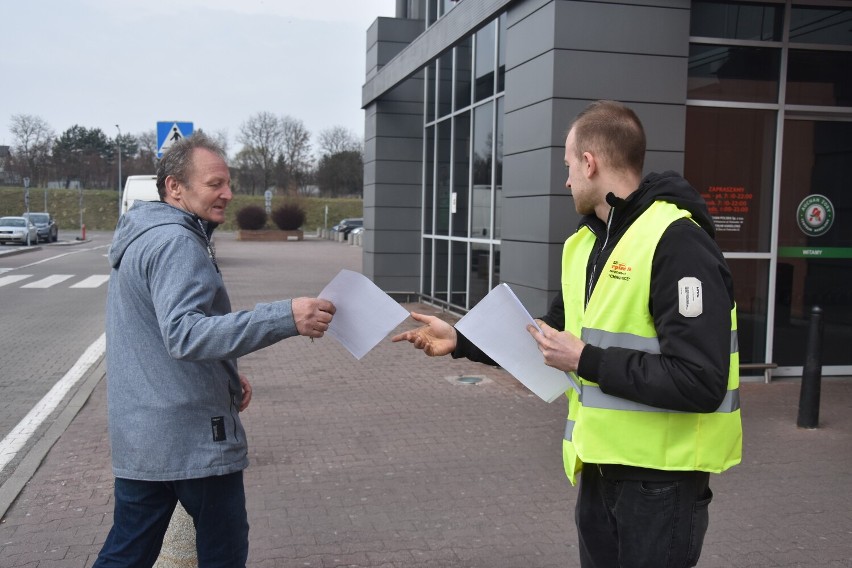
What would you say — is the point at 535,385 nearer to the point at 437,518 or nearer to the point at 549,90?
the point at 437,518

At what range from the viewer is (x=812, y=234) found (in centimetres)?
857

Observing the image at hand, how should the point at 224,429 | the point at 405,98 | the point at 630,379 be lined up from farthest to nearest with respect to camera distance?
1. the point at 405,98
2. the point at 224,429
3. the point at 630,379

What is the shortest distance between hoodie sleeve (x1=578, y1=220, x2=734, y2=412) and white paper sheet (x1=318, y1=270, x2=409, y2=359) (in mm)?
769

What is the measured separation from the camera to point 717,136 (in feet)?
27.5

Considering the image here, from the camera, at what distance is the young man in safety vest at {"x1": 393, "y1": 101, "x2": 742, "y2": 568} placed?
2102 mm

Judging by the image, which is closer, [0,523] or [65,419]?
[0,523]

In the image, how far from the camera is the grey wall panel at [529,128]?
799cm

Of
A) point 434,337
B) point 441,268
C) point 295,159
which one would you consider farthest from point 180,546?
point 295,159

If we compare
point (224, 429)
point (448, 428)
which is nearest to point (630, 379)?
point (224, 429)

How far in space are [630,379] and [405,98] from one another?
47.5 ft

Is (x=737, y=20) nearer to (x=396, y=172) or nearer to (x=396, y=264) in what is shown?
(x=396, y=172)

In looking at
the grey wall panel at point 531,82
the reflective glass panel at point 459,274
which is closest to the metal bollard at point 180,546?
the grey wall panel at point 531,82

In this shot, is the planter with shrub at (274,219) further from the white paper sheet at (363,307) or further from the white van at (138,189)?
the white paper sheet at (363,307)

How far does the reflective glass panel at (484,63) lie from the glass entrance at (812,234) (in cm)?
487
